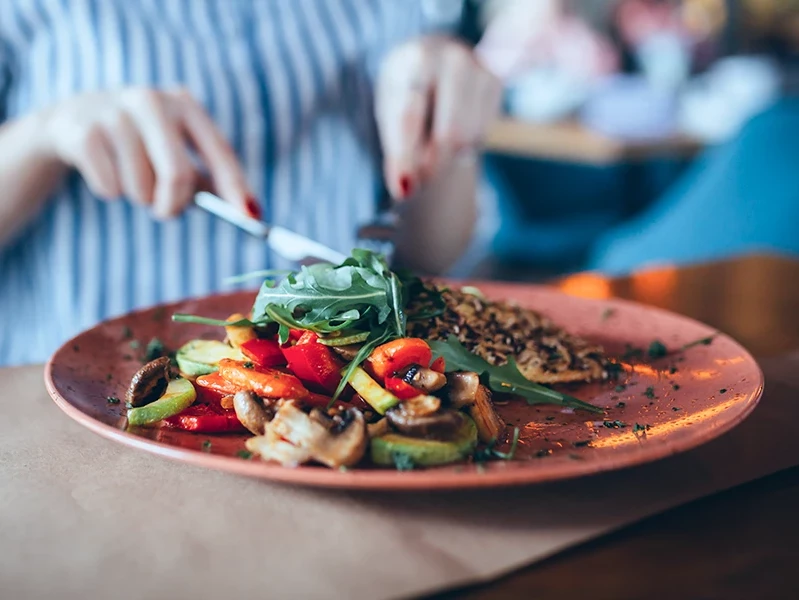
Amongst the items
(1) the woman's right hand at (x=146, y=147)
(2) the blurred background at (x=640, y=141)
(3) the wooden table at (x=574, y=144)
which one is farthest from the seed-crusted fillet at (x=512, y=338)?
(3) the wooden table at (x=574, y=144)

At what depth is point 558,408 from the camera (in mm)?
917

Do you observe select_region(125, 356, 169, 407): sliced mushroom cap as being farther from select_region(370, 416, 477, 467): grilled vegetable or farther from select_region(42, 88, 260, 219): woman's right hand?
select_region(42, 88, 260, 219): woman's right hand

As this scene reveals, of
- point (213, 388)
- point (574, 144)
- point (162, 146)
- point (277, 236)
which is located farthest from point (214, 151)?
point (574, 144)

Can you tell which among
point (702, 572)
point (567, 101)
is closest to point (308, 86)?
point (702, 572)

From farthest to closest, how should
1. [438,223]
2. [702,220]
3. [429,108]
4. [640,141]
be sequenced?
[640,141]
[702,220]
[438,223]
[429,108]

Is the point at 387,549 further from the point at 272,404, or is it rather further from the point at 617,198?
the point at 617,198

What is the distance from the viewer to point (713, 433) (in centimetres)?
72

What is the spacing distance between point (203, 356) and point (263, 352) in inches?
4.1

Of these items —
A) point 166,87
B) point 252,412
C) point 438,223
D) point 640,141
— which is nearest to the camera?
point 252,412

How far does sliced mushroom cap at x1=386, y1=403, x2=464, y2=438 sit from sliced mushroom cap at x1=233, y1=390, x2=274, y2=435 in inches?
5.2

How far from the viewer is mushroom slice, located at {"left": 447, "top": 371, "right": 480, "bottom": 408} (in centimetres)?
Result: 82

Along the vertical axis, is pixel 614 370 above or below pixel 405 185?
below

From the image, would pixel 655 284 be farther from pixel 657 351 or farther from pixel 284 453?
pixel 284 453

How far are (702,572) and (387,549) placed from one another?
264 millimetres
